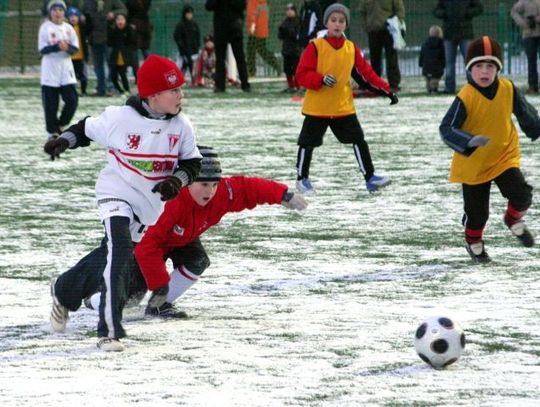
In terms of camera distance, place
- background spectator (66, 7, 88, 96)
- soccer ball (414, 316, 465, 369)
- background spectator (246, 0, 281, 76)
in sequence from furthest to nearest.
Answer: background spectator (246, 0, 281, 76) → background spectator (66, 7, 88, 96) → soccer ball (414, 316, 465, 369)

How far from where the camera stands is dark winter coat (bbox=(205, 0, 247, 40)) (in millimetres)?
25562

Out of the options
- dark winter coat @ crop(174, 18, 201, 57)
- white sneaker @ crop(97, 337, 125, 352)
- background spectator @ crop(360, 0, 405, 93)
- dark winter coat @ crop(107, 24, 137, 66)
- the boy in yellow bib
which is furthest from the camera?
dark winter coat @ crop(174, 18, 201, 57)

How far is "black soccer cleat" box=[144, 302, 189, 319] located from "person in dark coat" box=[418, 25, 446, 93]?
17852 millimetres

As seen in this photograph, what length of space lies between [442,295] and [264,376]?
221 cm

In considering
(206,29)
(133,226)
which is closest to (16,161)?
(133,226)

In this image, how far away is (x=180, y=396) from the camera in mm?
5953

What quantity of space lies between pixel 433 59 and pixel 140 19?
6.43m

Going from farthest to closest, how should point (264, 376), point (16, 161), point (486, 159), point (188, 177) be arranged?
1. point (16, 161)
2. point (486, 159)
3. point (188, 177)
4. point (264, 376)

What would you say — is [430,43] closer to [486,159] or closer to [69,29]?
[69,29]

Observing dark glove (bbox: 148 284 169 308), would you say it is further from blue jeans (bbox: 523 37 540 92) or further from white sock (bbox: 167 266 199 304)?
blue jeans (bbox: 523 37 540 92)

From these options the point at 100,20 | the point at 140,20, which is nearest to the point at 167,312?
the point at 100,20

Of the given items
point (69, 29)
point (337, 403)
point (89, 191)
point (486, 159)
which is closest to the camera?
point (337, 403)

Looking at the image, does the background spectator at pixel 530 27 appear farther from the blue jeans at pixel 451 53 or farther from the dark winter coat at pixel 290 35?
the dark winter coat at pixel 290 35

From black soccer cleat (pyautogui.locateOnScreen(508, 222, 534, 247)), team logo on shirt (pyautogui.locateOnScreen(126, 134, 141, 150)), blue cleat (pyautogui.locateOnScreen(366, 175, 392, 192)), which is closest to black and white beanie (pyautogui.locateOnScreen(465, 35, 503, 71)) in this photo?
black soccer cleat (pyautogui.locateOnScreen(508, 222, 534, 247))
